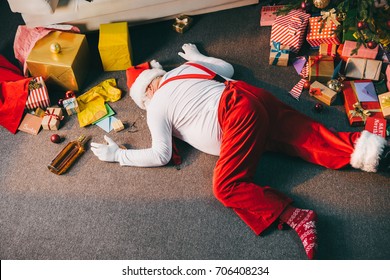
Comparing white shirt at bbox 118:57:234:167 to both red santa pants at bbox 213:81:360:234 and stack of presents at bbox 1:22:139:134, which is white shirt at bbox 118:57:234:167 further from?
stack of presents at bbox 1:22:139:134

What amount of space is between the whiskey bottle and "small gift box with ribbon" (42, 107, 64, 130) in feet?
0.59

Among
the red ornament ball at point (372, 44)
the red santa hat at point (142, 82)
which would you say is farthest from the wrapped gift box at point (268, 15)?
the red santa hat at point (142, 82)

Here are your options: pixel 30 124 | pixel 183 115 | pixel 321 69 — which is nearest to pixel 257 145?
pixel 183 115

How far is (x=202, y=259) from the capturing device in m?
1.93

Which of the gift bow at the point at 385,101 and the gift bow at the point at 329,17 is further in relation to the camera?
the gift bow at the point at 329,17

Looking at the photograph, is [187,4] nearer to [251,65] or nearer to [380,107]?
[251,65]

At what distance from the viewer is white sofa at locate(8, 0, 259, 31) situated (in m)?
2.55

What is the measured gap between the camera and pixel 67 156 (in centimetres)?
231

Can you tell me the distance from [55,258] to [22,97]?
1.02m

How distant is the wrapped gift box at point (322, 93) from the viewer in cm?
237

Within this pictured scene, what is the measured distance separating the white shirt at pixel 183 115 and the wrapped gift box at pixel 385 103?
907 mm

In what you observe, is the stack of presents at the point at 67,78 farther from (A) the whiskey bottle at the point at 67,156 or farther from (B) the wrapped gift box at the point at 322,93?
(B) the wrapped gift box at the point at 322,93

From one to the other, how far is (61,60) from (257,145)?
4.24 feet

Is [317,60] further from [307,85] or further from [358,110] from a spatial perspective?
[358,110]
